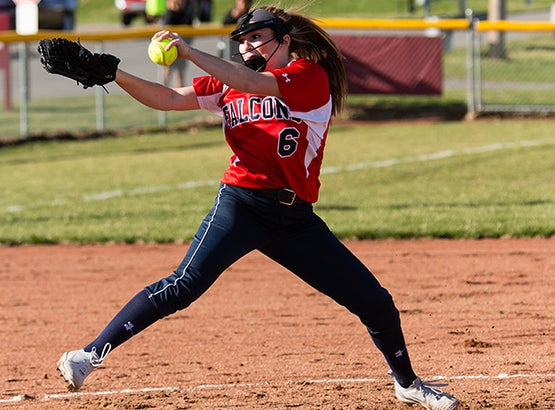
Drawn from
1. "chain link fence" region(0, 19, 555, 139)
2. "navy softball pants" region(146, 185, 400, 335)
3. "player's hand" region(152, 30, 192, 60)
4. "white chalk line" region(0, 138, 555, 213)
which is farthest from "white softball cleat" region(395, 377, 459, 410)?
"chain link fence" region(0, 19, 555, 139)

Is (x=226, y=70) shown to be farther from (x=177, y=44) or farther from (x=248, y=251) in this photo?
(x=248, y=251)

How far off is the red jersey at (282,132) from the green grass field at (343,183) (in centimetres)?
531

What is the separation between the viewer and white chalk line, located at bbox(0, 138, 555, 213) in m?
12.2

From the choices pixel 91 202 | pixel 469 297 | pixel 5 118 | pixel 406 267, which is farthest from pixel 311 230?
pixel 5 118

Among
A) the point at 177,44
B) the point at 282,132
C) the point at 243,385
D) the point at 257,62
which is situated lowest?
the point at 243,385

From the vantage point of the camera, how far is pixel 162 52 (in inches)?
177

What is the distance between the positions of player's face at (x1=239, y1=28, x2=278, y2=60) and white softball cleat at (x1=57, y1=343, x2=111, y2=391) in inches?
58.7

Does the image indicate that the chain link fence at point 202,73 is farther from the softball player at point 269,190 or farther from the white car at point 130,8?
the softball player at point 269,190

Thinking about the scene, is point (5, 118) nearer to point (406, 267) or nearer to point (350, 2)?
point (406, 267)

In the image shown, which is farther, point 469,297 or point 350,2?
point 350,2

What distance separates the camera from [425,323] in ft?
23.2

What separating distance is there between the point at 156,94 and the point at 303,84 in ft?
2.35

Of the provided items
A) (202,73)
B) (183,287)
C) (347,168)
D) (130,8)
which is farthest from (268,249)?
(130,8)

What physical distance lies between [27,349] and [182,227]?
13.3 feet
